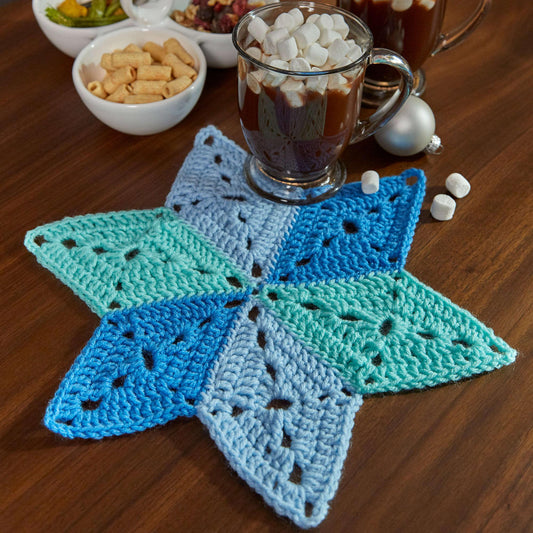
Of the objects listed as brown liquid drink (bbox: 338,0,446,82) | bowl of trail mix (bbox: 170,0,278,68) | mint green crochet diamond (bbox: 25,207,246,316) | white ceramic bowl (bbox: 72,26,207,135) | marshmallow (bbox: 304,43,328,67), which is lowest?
mint green crochet diamond (bbox: 25,207,246,316)

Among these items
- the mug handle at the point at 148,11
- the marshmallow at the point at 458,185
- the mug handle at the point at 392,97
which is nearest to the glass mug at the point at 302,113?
the mug handle at the point at 392,97

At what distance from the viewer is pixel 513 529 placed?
45 cm

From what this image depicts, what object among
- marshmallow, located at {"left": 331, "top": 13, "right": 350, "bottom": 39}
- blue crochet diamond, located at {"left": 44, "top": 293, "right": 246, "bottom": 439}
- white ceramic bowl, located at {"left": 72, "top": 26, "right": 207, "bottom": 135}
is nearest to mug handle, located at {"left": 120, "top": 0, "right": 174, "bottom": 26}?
white ceramic bowl, located at {"left": 72, "top": 26, "right": 207, "bottom": 135}

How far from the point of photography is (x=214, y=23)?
83 centimetres

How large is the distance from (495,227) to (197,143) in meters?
0.37

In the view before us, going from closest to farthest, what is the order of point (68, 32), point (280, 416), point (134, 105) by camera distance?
point (280, 416), point (134, 105), point (68, 32)

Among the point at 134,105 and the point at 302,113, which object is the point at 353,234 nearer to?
the point at 302,113

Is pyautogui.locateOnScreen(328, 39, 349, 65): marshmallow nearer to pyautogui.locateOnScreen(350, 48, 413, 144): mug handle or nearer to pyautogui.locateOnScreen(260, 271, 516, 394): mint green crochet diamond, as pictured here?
pyautogui.locateOnScreen(350, 48, 413, 144): mug handle

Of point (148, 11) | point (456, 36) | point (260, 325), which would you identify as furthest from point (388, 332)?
point (148, 11)

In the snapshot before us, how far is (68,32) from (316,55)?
1.38 feet

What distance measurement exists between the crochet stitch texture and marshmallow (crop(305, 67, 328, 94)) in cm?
14

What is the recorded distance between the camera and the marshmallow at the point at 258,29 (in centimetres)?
61

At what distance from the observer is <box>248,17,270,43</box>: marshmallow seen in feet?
1.99

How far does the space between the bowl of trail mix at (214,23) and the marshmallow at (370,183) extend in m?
0.29
